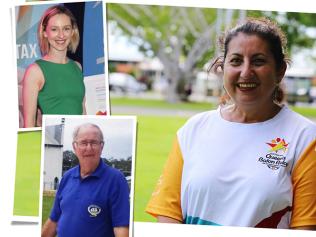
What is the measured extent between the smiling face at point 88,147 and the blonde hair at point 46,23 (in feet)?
1.38

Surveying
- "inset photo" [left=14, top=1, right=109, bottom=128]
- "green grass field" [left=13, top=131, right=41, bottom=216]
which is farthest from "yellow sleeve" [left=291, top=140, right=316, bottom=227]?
"green grass field" [left=13, top=131, right=41, bottom=216]

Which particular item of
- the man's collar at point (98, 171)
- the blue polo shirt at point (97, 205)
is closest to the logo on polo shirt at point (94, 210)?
the blue polo shirt at point (97, 205)

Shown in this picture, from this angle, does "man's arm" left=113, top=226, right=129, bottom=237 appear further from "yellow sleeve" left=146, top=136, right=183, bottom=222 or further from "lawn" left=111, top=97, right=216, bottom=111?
"lawn" left=111, top=97, right=216, bottom=111

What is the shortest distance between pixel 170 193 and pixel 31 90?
2.58 feet

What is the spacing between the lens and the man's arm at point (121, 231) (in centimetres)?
198

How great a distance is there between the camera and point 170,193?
6.38ft

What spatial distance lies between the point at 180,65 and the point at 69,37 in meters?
3.95

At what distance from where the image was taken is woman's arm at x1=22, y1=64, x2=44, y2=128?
226 cm

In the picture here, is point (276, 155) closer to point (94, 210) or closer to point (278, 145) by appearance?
point (278, 145)

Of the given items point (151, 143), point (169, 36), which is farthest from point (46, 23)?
point (169, 36)

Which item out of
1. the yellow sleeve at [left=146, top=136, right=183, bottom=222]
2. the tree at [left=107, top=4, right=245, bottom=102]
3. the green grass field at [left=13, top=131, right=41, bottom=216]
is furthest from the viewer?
the tree at [left=107, top=4, right=245, bottom=102]

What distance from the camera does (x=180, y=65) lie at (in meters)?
6.11

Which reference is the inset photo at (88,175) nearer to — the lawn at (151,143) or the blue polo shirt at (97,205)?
the blue polo shirt at (97,205)

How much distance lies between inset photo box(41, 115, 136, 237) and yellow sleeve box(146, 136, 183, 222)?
0.11 metres
